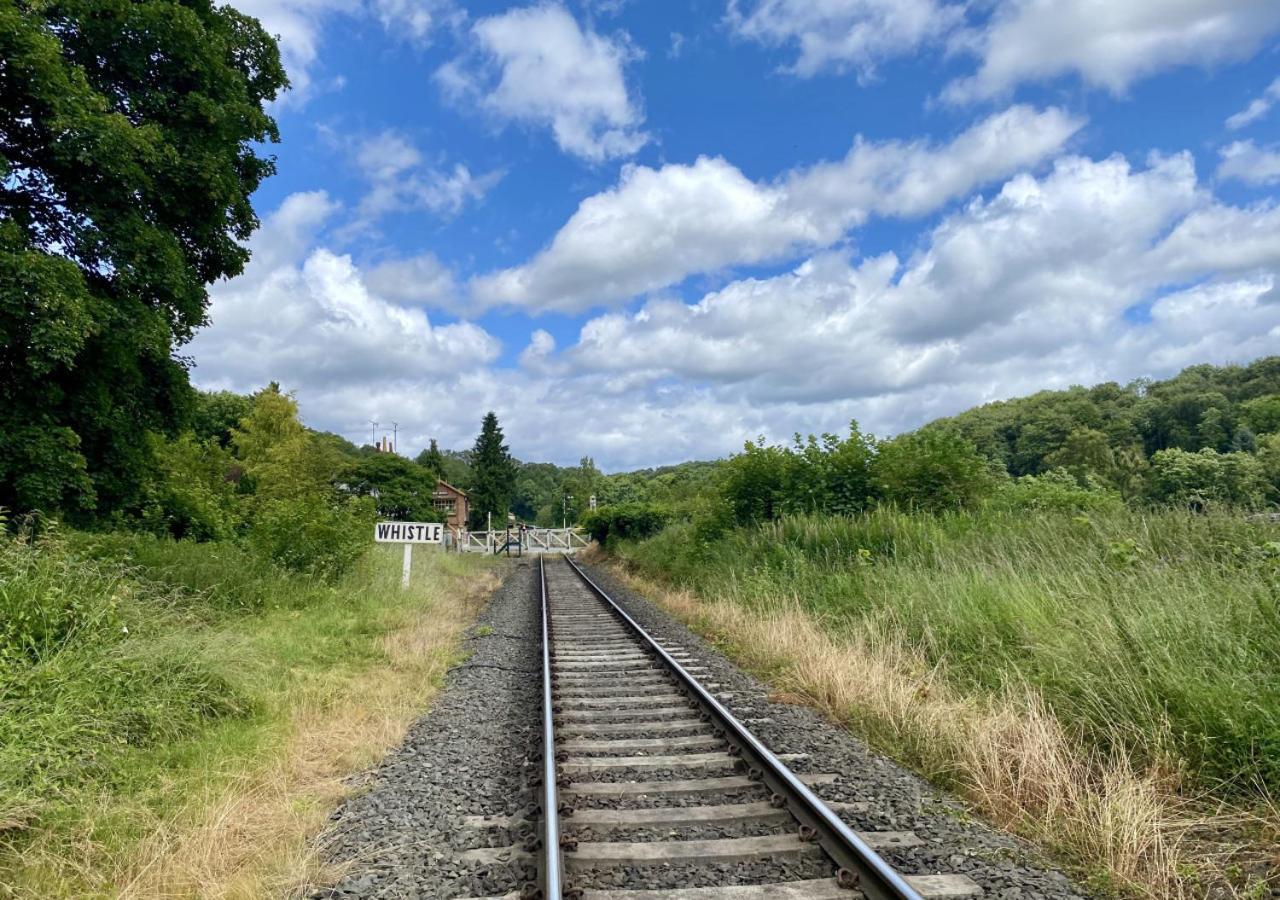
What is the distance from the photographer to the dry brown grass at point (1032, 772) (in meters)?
3.51

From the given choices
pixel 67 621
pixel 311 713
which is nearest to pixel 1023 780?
pixel 311 713

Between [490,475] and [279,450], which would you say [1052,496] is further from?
[490,475]

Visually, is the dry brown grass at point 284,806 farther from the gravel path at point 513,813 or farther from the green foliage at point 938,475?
the green foliage at point 938,475

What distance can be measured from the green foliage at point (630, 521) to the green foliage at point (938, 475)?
1594cm

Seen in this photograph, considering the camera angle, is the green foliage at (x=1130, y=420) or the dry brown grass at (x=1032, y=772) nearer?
the dry brown grass at (x=1032, y=772)

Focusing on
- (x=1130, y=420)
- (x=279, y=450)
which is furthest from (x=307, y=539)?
(x=1130, y=420)

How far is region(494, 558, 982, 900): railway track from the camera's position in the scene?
11.2 feet

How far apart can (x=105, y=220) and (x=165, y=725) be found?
9.02 metres

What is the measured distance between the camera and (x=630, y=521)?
33125mm

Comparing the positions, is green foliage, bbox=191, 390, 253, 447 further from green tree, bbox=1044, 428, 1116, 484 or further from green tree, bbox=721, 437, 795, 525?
green tree, bbox=1044, 428, 1116, 484

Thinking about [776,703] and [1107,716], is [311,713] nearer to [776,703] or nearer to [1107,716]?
[776,703]

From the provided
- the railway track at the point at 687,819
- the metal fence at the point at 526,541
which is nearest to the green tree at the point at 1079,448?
the metal fence at the point at 526,541

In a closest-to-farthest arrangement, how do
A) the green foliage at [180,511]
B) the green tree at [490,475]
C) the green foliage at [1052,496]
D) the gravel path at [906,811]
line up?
the gravel path at [906,811]
the green foliage at [1052,496]
the green foliage at [180,511]
the green tree at [490,475]

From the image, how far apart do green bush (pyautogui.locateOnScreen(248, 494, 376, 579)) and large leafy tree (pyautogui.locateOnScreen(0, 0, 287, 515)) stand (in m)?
2.21
